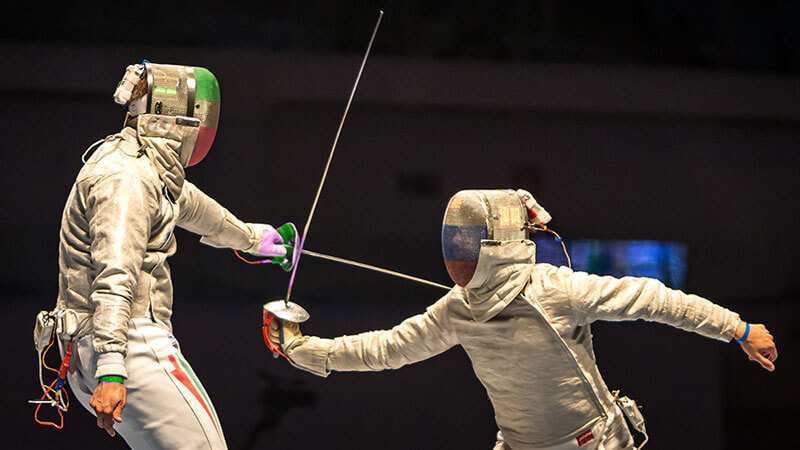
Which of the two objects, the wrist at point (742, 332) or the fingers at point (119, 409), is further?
the wrist at point (742, 332)

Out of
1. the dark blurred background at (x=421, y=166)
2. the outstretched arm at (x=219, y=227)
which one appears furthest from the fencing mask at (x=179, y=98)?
the dark blurred background at (x=421, y=166)

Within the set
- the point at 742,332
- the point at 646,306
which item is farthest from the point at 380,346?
the point at 742,332

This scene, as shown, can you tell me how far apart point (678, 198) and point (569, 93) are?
665 mm

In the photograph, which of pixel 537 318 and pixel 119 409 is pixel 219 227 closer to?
pixel 119 409

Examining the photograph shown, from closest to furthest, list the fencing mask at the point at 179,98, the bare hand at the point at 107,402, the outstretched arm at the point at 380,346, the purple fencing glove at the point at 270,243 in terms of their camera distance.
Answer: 1. the bare hand at the point at 107,402
2. the fencing mask at the point at 179,98
3. the outstretched arm at the point at 380,346
4. the purple fencing glove at the point at 270,243

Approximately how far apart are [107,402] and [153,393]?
0.67 ft

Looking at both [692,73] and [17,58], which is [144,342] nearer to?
[17,58]

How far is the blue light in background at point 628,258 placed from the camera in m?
3.59

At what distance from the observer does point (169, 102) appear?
218cm

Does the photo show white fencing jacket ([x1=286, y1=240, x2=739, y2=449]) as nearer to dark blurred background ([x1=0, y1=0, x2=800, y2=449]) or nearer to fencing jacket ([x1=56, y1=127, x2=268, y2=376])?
fencing jacket ([x1=56, y1=127, x2=268, y2=376])

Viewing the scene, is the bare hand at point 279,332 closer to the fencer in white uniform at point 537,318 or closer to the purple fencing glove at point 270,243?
the purple fencing glove at point 270,243

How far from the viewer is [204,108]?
7.34 ft

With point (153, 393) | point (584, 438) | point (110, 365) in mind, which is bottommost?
point (584, 438)

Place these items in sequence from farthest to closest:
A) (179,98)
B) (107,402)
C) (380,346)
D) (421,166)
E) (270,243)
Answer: (421,166)
(270,243)
(380,346)
(179,98)
(107,402)
